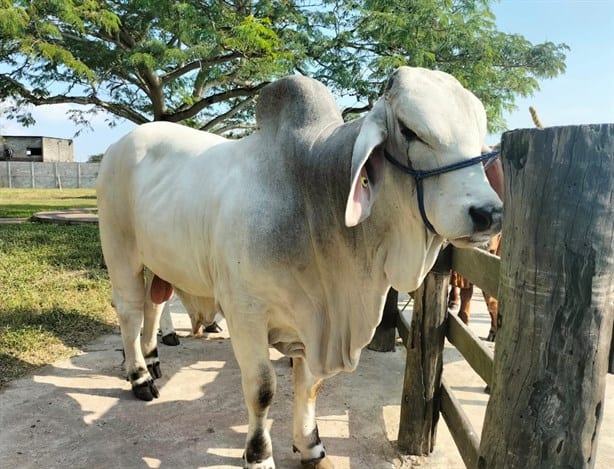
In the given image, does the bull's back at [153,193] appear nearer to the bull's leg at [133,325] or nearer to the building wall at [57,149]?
the bull's leg at [133,325]

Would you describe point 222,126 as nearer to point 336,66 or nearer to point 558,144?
point 336,66

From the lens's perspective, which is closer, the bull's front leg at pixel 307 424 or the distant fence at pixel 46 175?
the bull's front leg at pixel 307 424

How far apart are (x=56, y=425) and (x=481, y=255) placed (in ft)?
8.41

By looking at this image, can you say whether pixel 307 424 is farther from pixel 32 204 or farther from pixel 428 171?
pixel 32 204

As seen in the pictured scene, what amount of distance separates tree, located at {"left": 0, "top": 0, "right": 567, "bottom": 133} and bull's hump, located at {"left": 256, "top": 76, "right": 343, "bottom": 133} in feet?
18.9

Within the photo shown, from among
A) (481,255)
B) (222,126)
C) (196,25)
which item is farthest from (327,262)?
(222,126)

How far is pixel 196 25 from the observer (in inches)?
A: 324

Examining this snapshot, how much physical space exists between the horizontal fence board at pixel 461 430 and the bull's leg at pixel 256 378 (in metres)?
0.88

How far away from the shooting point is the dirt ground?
2.75 meters

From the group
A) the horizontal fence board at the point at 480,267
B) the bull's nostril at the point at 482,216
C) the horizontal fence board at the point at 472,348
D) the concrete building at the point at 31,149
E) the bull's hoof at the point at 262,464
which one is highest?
the concrete building at the point at 31,149

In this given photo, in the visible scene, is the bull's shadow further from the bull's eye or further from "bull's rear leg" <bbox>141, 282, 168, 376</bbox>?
the bull's eye

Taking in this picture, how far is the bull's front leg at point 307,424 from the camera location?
265 cm

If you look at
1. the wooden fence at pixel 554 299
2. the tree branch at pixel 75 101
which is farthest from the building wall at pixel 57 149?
the wooden fence at pixel 554 299

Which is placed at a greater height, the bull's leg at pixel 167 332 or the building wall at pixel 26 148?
the building wall at pixel 26 148
